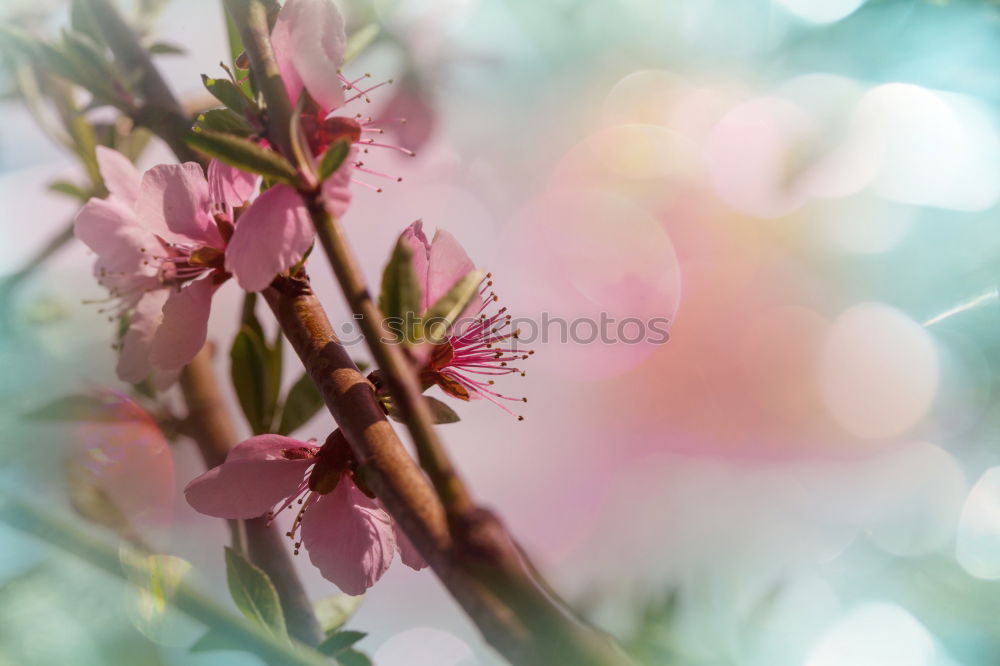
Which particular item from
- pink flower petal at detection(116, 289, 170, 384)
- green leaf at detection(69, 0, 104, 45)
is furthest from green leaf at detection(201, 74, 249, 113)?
green leaf at detection(69, 0, 104, 45)

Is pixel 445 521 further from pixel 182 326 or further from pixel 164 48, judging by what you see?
pixel 164 48

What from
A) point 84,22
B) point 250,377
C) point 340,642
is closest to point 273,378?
point 250,377

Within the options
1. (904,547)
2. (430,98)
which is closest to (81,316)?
(430,98)

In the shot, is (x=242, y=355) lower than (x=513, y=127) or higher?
lower

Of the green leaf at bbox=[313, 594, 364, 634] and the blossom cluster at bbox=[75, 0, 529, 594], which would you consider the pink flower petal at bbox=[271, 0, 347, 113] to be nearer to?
→ the blossom cluster at bbox=[75, 0, 529, 594]

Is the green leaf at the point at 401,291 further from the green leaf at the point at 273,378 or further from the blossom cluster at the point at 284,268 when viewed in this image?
the green leaf at the point at 273,378

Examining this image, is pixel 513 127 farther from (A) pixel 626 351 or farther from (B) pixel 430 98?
(A) pixel 626 351

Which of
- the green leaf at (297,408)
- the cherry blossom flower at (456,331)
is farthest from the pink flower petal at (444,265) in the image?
the green leaf at (297,408)
